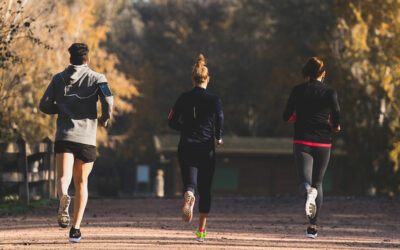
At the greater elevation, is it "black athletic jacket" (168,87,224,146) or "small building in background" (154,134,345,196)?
"black athletic jacket" (168,87,224,146)

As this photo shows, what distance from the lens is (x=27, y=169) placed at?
15.7m

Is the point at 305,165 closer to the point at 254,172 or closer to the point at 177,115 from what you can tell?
the point at 177,115

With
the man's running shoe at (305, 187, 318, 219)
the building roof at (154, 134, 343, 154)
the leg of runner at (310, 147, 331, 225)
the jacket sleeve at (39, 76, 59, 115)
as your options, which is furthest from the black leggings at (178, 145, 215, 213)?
the building roof at (154, 134, 343, 154)

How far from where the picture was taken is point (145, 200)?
18.6m

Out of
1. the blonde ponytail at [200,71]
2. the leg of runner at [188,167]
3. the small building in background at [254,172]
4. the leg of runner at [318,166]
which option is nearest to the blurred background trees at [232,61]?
the small building in background at [254,172]

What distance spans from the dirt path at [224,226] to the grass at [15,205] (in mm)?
300

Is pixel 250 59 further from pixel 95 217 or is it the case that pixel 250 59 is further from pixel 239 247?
pixel 239 247

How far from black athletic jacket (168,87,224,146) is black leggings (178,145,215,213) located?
9 cm

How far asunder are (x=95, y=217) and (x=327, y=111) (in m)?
5.96

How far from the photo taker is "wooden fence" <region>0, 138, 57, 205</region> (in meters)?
15.5

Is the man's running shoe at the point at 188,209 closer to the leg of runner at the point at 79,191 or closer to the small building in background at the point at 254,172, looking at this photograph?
the leg of runner at the point at 79,191

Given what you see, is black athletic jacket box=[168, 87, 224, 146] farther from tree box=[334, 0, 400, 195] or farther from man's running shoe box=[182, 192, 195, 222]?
tree box=[334, 0, 400, 195]

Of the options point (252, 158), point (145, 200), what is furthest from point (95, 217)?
point (252, 158)

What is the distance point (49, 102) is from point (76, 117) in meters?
0.34
